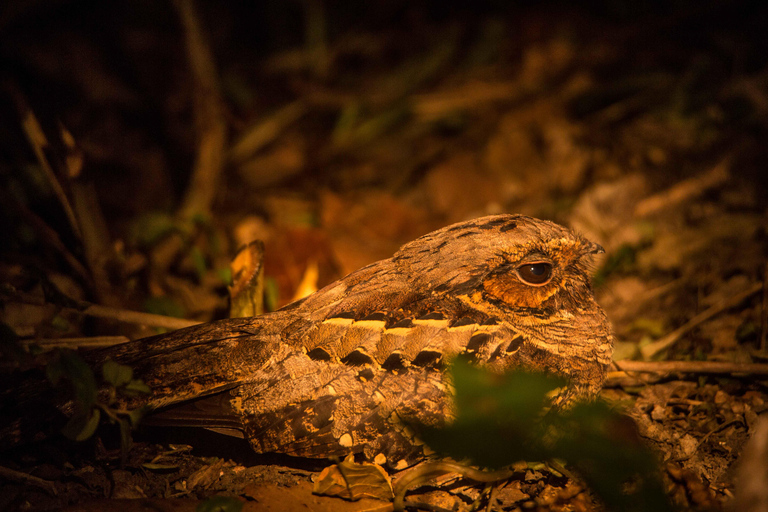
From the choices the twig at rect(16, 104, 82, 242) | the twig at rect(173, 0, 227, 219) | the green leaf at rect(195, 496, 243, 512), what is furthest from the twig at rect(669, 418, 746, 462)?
the twig at rect(173, 0, 227, 219)

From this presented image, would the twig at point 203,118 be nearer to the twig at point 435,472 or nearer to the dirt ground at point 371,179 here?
the dirt ground at point 371,179


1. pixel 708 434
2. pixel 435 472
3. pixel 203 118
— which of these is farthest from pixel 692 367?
pixel 203 118

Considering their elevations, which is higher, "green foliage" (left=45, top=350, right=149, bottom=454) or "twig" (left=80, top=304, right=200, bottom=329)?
"twig" (left=80, top=304, right=200, bottom=329)

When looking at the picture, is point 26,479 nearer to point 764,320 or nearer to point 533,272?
point 533,272

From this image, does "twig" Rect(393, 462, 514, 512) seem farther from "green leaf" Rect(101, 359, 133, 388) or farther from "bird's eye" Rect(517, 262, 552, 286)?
"green leaf" Rect(101, 359, 133, 388)

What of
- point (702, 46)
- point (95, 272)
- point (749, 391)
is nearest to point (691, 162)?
point (702, 46)

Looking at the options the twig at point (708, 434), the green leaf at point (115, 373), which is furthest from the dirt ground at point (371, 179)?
the green leaf at point (115, 373)

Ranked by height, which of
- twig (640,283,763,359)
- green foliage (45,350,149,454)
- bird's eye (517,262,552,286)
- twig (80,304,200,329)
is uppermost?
twig (640,283,763,359)
